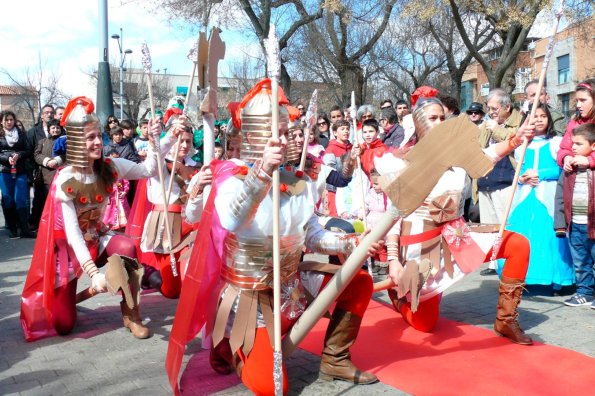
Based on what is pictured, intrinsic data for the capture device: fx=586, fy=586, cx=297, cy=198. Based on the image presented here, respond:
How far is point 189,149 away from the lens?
524 centimetres

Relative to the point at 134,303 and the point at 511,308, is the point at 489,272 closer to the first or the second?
the point at 511,308

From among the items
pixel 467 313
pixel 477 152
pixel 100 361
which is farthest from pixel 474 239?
pixel 100 361

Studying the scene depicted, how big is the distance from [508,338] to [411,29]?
21.0m

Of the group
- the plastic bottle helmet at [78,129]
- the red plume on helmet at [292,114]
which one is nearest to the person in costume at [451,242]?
the red plume on helmet at [292,114]

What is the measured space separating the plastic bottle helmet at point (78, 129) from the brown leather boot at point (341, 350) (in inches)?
85.3

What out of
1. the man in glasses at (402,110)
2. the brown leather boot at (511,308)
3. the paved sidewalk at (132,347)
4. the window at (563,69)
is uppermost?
the window at (563,69)

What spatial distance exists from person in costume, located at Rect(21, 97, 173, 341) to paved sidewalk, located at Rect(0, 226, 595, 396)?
157mm

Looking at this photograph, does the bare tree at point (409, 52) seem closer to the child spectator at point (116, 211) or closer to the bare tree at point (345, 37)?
the bare tree at point (345, 37)

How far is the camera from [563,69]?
37.9 metres

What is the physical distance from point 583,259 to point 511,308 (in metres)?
1.43

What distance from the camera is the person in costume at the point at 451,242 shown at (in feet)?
12.8

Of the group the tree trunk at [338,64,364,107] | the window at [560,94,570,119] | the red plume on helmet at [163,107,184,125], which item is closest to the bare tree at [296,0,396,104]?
the tree trunk at [338,64,364,107]

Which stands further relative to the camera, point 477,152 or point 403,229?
point 403,229

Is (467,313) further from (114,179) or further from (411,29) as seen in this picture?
(411,29)
